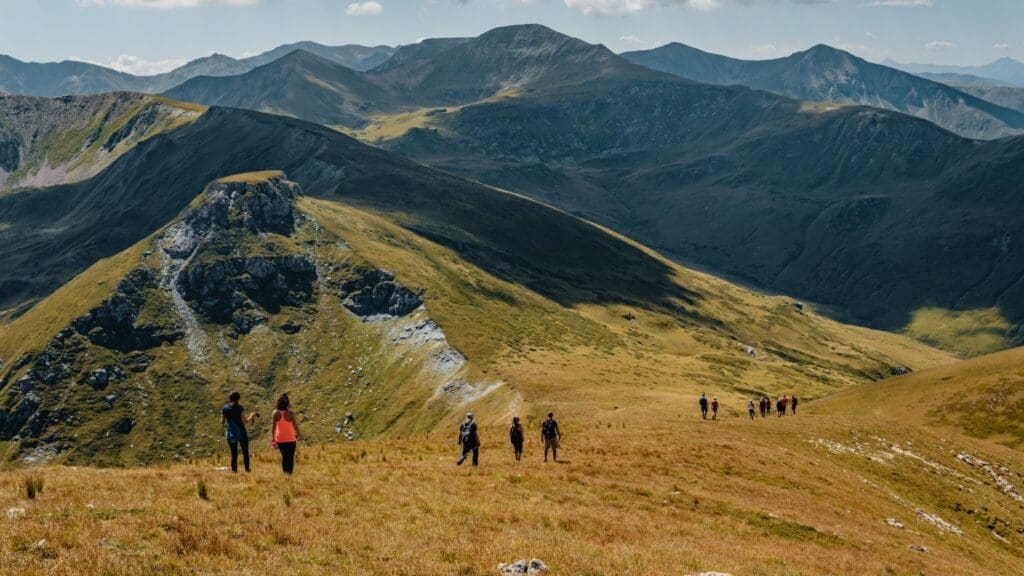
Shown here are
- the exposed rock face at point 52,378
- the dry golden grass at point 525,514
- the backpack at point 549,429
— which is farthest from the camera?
the exposed rock face at point 52,378

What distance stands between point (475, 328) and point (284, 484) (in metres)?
160

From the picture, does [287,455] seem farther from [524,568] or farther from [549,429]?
[549,429]

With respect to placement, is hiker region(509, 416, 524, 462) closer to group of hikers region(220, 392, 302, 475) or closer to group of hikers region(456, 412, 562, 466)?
group of hikers region(456, 412, 562, 466)

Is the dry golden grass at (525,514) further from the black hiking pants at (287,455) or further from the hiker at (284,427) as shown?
the hiker at (284,427)

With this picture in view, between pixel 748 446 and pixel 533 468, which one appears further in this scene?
pixel 748 446

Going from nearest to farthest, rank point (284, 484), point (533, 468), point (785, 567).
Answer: point (785, 567)
point (284, 484)
point (533, 468)

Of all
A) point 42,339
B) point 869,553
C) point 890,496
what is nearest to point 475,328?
point 42,339

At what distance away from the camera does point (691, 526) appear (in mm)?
29500

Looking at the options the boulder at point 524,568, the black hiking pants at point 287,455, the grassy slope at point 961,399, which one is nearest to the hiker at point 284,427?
the black hiking pants at point 287,455

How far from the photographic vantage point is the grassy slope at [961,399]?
274 ft

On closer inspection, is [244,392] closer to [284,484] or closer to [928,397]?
[928,397]

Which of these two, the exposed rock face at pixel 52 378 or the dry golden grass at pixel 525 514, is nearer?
the dry golden grass at pixel 525 514

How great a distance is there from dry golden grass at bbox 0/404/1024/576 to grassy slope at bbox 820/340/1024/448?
116 ft

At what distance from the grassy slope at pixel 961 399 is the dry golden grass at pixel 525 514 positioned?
35.3 m
